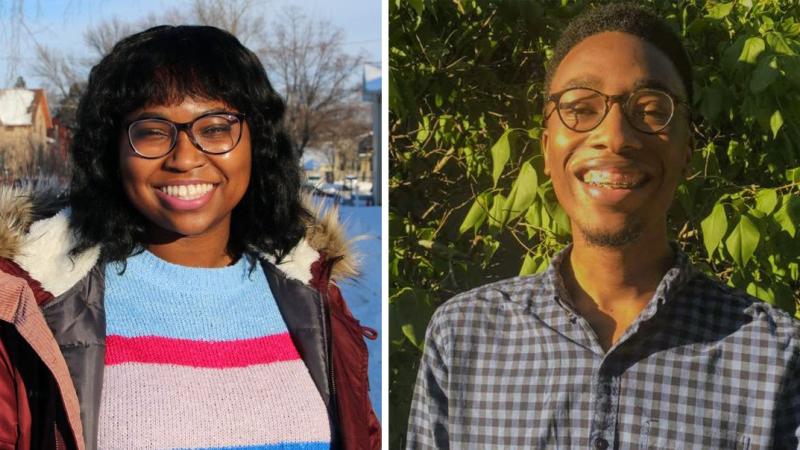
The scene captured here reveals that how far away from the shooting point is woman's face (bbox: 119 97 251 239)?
5.52ft

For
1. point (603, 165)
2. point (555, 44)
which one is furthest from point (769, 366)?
point (555, 44)

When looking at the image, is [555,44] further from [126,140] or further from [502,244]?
[126,140]

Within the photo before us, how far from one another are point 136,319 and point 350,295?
1.17 metres

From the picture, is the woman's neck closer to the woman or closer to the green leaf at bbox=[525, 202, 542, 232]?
the woman

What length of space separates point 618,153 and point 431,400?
2.01ft

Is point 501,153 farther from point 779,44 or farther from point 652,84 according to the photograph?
point 779,44

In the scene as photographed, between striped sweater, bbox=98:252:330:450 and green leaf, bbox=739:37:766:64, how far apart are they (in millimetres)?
1055

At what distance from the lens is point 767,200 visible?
1764mm

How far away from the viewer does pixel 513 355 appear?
1.75 metres

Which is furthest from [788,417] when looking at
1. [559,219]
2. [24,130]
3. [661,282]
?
[24,130]

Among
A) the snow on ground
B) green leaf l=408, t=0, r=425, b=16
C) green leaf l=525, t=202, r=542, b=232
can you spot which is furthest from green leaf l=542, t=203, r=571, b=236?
the snow on ground

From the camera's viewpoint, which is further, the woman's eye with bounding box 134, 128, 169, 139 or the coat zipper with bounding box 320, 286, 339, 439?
the coat zipper with bounding box 320, 286, 339, 439

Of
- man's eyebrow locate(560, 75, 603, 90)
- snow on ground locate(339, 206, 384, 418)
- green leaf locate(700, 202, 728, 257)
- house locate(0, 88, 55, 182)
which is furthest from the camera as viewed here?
snow on ground locate(339, 206, 384, 418)

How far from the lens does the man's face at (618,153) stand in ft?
5.35
